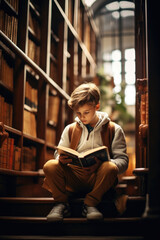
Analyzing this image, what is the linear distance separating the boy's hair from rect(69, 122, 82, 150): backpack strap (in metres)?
0.22

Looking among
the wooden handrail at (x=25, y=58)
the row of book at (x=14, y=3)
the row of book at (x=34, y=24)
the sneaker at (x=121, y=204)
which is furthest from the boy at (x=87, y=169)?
the row of book at (x=34, y=24)

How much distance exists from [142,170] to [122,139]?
1.10 ft

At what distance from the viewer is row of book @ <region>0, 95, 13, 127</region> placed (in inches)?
127

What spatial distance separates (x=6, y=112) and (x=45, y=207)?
1173mm

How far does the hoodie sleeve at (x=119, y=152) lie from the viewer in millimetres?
2410

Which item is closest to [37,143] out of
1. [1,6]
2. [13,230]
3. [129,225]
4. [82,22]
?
[1,6]

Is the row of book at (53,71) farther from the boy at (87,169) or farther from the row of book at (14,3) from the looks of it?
the boy at (87,169)

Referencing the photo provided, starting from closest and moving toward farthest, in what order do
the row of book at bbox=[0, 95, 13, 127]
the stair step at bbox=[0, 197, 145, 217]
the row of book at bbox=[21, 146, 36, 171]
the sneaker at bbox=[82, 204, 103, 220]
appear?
the sneaker at bbox=[82, 204, 103, 220] < the stair step at bbox=[0, 197, 145, 217] < the row of book at bbox=[0, 95, 13, 127] < the row of book at bbox=[21, 146, 36, 171]

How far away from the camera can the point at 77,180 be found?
8.07 feet

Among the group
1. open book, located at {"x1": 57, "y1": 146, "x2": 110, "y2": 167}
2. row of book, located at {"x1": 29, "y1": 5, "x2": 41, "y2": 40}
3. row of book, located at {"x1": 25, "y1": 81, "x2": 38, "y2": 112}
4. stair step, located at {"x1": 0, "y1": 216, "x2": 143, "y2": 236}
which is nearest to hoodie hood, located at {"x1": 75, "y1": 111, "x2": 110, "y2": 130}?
open book, located at {"x1": 57, "y1": 146, "x2": 110, "y2": 167}

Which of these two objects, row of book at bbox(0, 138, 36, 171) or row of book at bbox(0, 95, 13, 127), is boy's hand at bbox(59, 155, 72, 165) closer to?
row of book at bbox(0, 138, 36, 171)

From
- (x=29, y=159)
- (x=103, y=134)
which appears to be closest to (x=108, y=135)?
(x=103, y=134)

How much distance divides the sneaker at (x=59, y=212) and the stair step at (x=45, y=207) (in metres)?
0.09

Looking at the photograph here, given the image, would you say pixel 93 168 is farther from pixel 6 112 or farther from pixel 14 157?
pixel 6 112
